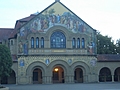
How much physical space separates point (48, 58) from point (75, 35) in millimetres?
6101

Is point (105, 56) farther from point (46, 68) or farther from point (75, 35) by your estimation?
point (46, 68)

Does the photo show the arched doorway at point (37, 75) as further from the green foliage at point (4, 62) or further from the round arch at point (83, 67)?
the green foliage at point (4, 62)

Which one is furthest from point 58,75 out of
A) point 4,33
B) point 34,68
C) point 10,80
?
point 4,33

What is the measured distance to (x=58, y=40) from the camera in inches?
1906

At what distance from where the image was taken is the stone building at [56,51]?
46.9 metres

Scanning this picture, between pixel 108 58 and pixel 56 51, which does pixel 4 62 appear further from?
pixel 108 58

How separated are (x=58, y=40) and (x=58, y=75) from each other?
6.42 metres

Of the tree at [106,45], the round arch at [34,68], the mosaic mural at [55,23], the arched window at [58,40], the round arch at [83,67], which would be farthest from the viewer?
the tree at [106,45]

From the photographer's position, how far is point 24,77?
152 ft

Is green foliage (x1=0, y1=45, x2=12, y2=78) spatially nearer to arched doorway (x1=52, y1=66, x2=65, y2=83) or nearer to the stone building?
the stone building

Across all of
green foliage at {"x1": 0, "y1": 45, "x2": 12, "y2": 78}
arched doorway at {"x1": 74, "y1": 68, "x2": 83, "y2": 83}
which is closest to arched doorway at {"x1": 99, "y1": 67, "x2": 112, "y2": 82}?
arched doorway at {"x1": 74, "y1": 68, "x2": 83, "y2": 83}

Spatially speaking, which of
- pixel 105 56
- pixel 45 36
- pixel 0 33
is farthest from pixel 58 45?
pixel 0 33

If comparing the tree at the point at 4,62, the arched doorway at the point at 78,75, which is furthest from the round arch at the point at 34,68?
the tree at the point at 4,62

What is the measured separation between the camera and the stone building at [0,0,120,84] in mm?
46938
